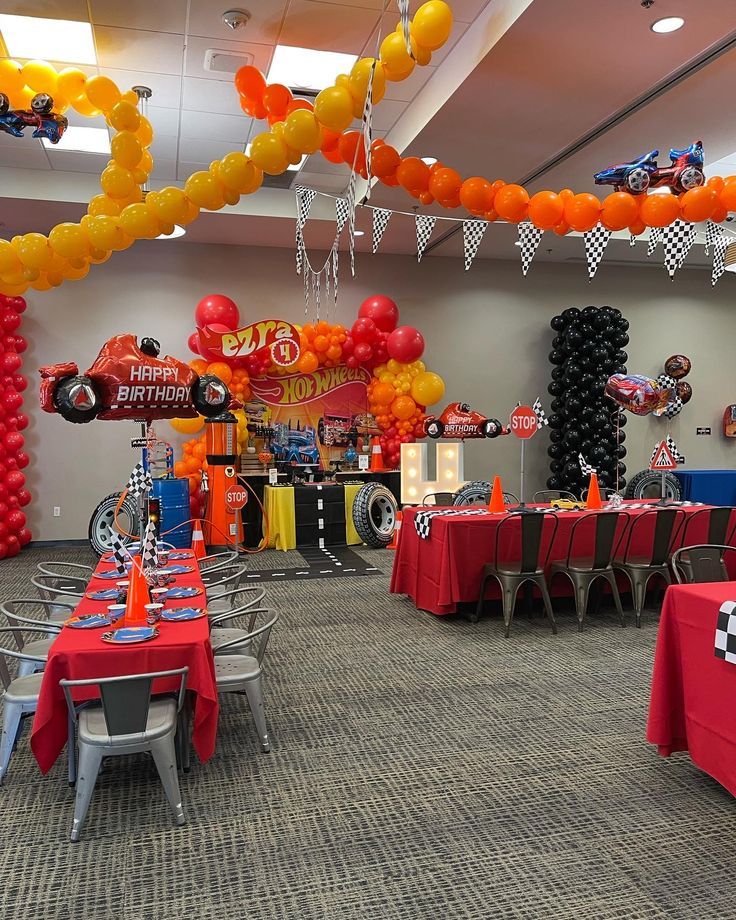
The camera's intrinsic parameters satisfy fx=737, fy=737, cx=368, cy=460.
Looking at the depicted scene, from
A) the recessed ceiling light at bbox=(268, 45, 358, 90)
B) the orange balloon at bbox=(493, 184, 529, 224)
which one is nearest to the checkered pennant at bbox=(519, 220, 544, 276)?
the orange balloon at bbox=(493, 184, 529, 224)

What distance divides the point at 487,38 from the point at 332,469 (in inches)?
222

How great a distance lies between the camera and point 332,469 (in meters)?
9.48

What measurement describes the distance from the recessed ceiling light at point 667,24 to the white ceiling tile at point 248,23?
229 cm

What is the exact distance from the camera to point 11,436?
8477mm

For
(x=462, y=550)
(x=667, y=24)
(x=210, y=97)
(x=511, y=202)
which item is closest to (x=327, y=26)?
(x=210, y=97)

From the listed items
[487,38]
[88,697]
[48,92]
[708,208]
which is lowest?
[88,697]

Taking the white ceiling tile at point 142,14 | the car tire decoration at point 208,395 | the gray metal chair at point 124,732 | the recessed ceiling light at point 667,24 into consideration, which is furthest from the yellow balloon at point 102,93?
the gray metal chair at point 124,732

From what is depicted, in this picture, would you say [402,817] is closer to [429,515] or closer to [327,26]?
[429,515]

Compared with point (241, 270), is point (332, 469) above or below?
below

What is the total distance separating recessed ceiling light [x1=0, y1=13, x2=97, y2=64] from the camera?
4.93 meters

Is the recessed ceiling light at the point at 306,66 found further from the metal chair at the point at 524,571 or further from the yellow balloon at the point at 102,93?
the metal chair at the point at 524,571

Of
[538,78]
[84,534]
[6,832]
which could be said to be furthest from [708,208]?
[84,534]

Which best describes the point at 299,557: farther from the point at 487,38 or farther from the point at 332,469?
the point at 487,38

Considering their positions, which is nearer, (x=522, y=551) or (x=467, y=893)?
(x=467, y=893)
